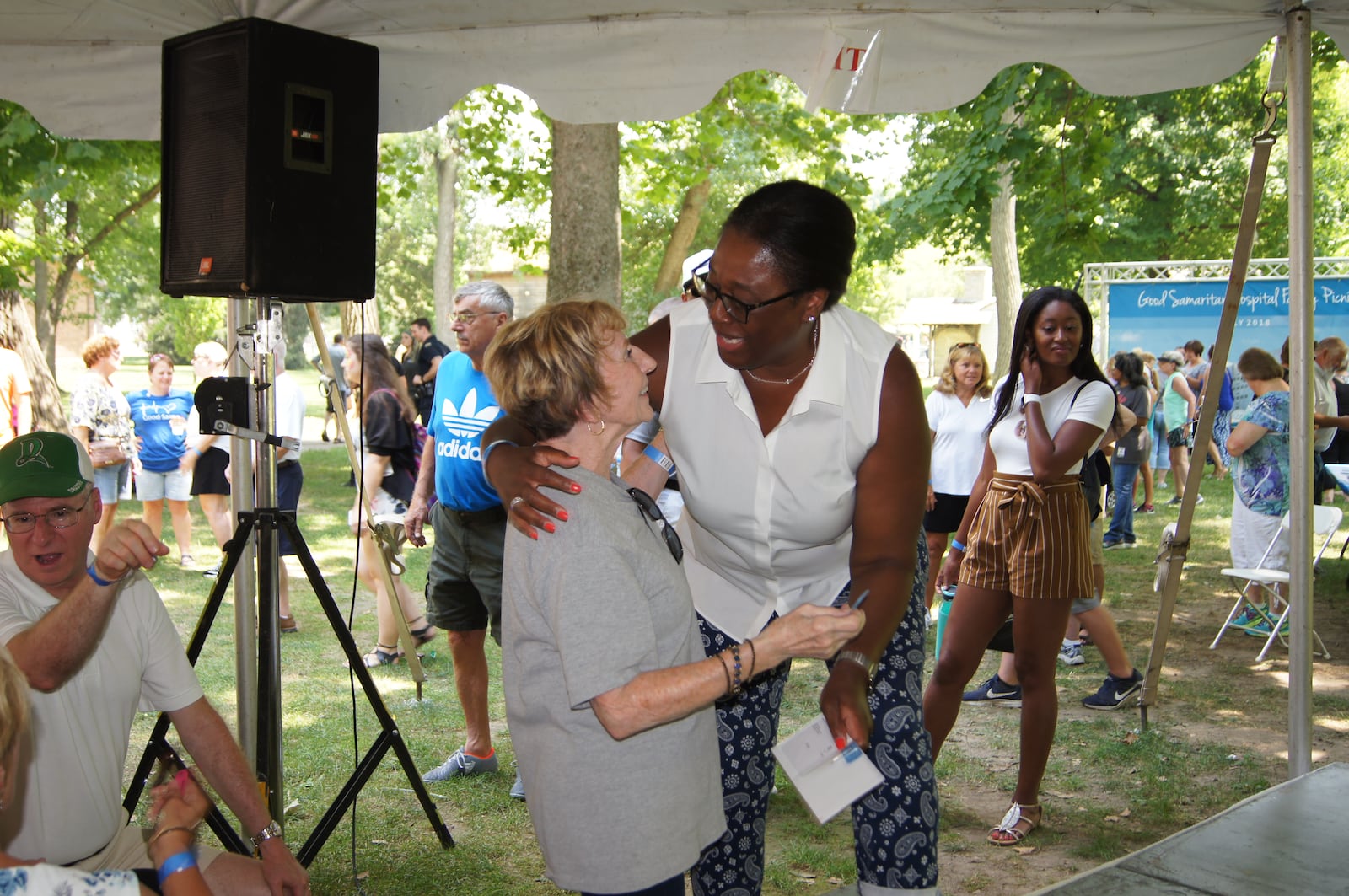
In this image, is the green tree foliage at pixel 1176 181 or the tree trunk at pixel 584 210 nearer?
the tree trunk at pixel 584 210

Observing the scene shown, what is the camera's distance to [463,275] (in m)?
49.8

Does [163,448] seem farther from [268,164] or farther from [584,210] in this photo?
[268,164]

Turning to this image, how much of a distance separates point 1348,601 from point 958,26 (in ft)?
23.6

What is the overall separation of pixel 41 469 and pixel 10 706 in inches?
35.2

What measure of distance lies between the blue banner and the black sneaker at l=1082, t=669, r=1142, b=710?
10085 millimetres

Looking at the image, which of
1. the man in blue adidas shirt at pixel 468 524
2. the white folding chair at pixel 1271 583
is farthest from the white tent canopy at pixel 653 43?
the white folding chair at pixel 1271 583

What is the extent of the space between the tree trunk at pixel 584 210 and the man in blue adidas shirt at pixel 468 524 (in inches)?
126

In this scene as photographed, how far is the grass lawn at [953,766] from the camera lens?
3998 millimetres

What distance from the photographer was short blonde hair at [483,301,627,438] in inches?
81.0

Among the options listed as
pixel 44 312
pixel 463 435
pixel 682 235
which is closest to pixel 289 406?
pixel 463 435

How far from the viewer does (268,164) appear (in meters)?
3.37

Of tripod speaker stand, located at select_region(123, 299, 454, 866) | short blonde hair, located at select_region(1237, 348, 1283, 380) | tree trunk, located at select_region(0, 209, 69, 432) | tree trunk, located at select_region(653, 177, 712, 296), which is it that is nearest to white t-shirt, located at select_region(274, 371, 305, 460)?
tripod speaker stand, located at select_region(123, 299, 454, 866)

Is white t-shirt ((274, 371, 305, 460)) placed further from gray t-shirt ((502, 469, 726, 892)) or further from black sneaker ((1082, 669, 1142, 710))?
gray t-shirt ((502, 469, 726, 892))

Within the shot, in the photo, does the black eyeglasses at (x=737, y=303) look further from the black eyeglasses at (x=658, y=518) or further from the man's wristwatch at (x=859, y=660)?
the man's wristwatch at (x=859, y=660)
